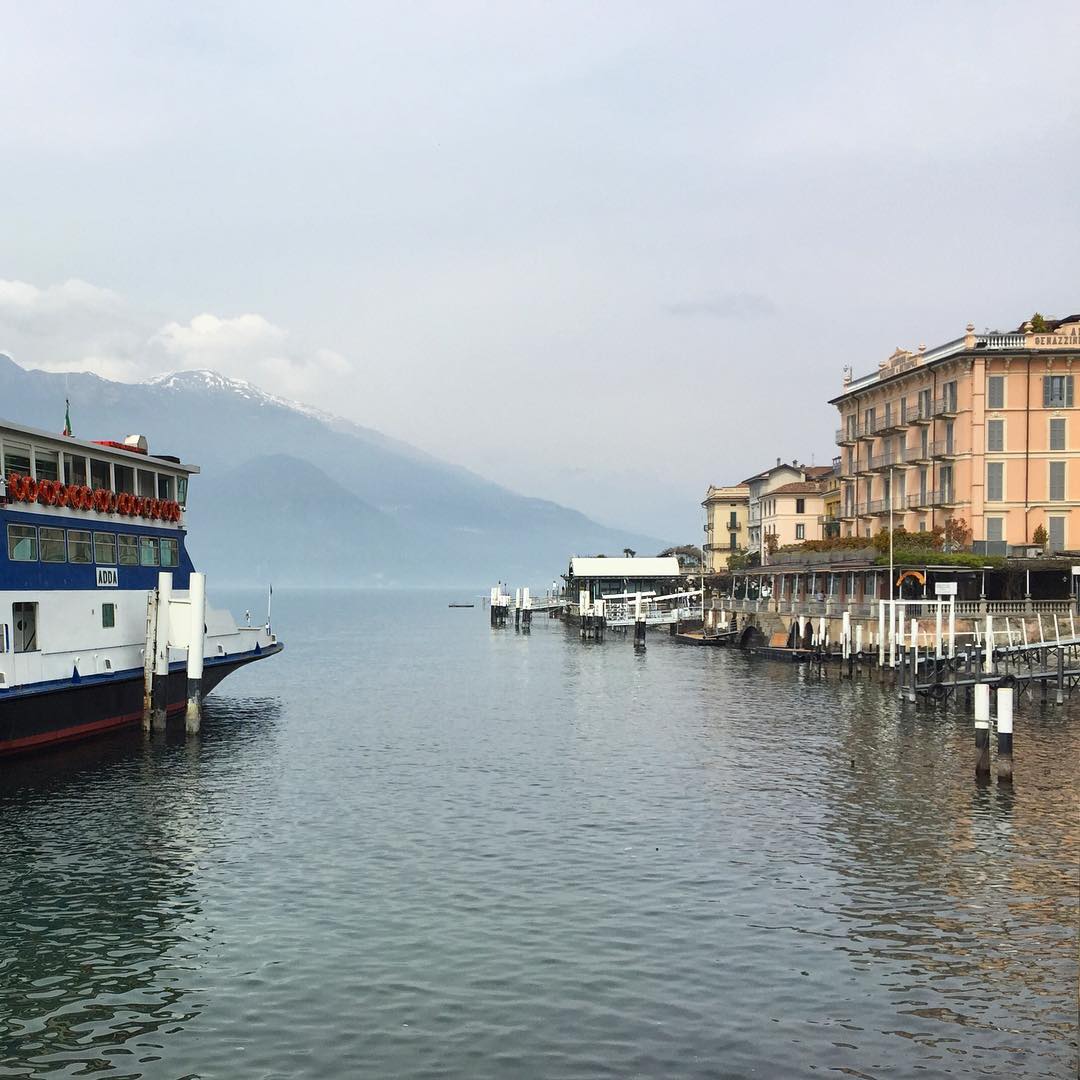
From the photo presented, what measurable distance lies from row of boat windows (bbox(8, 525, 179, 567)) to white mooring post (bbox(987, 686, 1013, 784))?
32.6 meters

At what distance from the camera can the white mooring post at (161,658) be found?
48.3 metres

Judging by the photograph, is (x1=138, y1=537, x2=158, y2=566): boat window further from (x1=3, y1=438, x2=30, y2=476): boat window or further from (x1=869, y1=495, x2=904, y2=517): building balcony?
(x1=869, y1=495, x2=904, y2=517): building balcony

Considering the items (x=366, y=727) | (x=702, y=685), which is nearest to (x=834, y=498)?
(x=702, y=685)

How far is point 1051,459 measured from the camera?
306ft

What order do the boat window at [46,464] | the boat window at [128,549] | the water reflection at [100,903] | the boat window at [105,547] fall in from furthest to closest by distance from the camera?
the boat window at [128,549]
the boat window at [105,547]
the boat window at [46,464]
the water reflection at [100,903]

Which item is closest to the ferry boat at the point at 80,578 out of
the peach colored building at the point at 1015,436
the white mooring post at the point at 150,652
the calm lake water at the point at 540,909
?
the white mooring post at the point at 150,652

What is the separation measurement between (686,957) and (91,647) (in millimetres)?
31138

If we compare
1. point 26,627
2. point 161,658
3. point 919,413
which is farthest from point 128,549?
point 919,413

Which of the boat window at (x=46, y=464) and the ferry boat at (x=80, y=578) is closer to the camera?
the ferry boat at (x=80, y=578)

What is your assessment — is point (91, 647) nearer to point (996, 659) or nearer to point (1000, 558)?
point (996, 659)

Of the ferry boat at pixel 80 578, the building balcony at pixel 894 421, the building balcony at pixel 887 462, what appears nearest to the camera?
the ferry boat at pixel 80 578

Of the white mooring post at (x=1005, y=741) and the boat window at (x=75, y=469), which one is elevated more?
the boat window at (x=75, y=469)

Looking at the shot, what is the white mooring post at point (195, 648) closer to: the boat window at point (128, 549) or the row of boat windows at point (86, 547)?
the boat window at point (128, 549)

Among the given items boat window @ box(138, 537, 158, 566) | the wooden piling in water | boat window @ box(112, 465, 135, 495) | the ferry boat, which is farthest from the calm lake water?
boat window @ box(112, 465, 135, 495)
